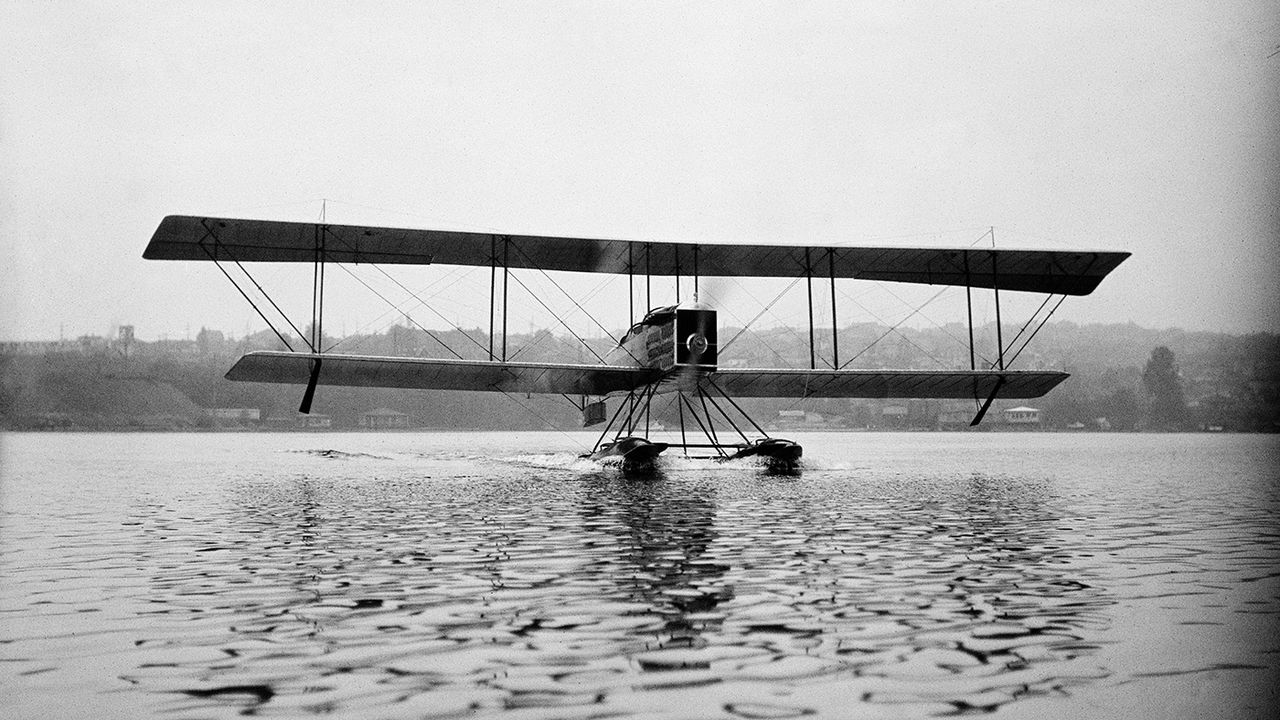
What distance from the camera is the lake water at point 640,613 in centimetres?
404

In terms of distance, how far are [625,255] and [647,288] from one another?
104 cm

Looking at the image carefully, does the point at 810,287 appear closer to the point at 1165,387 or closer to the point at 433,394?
the point at 1165,387

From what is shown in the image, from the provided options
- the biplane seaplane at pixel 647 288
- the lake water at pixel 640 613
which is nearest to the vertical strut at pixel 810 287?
the biplane seaplane at pixel 647 288

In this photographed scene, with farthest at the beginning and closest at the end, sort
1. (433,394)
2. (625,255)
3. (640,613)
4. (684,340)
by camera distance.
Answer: (433,394) < (625,255) < (684,340) < (640,613)

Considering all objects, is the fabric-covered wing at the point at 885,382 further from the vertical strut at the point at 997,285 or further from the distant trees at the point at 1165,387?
the distant trees at the point at 1165,387

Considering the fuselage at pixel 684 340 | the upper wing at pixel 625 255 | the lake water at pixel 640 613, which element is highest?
the upper wing at pixel 625 255

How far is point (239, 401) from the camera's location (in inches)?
4966

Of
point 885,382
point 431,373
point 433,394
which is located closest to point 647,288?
point 431,373

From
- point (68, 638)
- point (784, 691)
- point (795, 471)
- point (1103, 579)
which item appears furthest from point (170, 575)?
point (795, 471)

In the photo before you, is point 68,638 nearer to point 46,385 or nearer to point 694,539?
point 694,539

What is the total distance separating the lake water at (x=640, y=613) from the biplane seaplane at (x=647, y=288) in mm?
9089

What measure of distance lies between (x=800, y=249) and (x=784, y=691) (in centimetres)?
1963

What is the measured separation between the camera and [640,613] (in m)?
5.71

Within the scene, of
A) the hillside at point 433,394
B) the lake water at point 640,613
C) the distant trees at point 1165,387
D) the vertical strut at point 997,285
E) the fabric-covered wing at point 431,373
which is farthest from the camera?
the hillside at point 433,394
